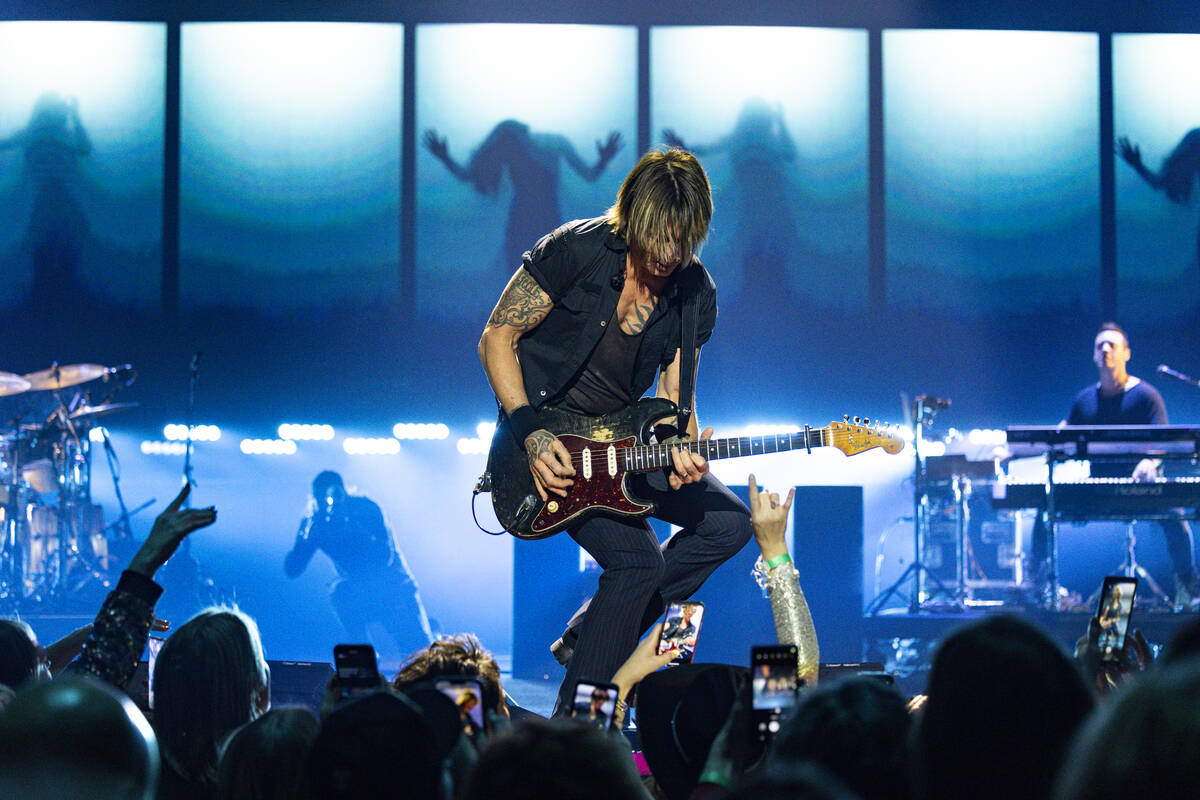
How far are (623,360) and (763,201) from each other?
19.6 feet

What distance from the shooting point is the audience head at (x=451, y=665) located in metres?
2.65

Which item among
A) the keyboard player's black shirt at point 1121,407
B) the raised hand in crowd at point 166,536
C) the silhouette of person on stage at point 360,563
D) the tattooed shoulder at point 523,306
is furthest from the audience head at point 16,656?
the keyboard player's black shirt at point 1121,407

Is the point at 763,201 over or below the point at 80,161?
below

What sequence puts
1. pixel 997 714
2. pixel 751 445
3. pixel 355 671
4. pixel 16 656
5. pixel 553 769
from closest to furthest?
pixel 553 769
pixel 997 714
pixel 355 671
pixel 16 656
pixel 751 445

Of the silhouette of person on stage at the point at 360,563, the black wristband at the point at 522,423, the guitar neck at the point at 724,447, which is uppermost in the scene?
the black wristband at the point at 522,423

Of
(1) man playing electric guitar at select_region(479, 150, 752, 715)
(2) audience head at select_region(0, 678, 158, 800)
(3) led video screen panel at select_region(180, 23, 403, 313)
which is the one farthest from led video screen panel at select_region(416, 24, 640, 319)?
(2) audience head at select_region(0, 678, 158, 800)

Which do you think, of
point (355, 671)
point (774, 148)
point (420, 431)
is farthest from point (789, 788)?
point (774, 148)

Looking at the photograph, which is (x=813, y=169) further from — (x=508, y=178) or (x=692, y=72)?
(x=508, y=178)

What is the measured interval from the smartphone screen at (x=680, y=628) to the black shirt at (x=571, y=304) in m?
1.23

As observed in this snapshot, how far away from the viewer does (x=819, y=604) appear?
7359 millimetres

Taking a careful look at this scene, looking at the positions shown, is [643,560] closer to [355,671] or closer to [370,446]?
[355,671]

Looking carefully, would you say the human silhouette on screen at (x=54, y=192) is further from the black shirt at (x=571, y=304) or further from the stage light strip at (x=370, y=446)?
the black shirt at (x=571, y=304)

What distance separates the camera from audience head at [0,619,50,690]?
2648 millimetres

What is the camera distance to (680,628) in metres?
2.85
